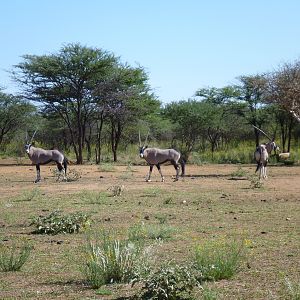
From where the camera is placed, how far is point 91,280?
7254mm

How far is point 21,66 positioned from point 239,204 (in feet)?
101

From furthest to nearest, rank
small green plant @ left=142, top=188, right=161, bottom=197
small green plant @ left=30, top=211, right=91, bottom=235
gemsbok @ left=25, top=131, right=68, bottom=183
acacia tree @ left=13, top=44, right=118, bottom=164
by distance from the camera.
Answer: acacia tree @ left=13, top=44, right=118, bottom=164 → gemsbok @ left=25, top=131, right=68, bottom=183 → small green plant @ left=142, top=188, right=161, bottom=197 → small green plant @ left=30, top=211, right=91, bottom=235

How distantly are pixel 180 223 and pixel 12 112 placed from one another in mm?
40039

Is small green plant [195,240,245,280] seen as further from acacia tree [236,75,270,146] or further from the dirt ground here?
acacia tree [236,75,270,146]

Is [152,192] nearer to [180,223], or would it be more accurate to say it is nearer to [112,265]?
[180,223]

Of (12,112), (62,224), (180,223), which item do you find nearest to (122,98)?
(12,112)

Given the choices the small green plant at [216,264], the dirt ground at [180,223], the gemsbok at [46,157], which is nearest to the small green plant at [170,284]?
the dirt ground at [180,223]

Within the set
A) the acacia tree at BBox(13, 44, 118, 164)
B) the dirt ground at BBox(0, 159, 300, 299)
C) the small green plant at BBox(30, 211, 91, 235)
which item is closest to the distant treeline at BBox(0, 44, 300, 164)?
the acacia tree at BBox(13, 44, 118, 164)

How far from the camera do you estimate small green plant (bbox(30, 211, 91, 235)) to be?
449 inches

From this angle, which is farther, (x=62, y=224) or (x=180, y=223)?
(x=180, y=223)

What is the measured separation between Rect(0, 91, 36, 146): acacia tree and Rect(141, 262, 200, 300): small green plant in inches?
1781

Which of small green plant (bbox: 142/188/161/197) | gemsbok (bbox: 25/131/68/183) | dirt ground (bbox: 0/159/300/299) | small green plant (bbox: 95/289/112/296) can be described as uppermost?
gemsbok (bbox: 25/131/68/183)

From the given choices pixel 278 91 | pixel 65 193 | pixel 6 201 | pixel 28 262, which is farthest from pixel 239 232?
pixel 278 91

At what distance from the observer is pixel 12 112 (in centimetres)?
5059
